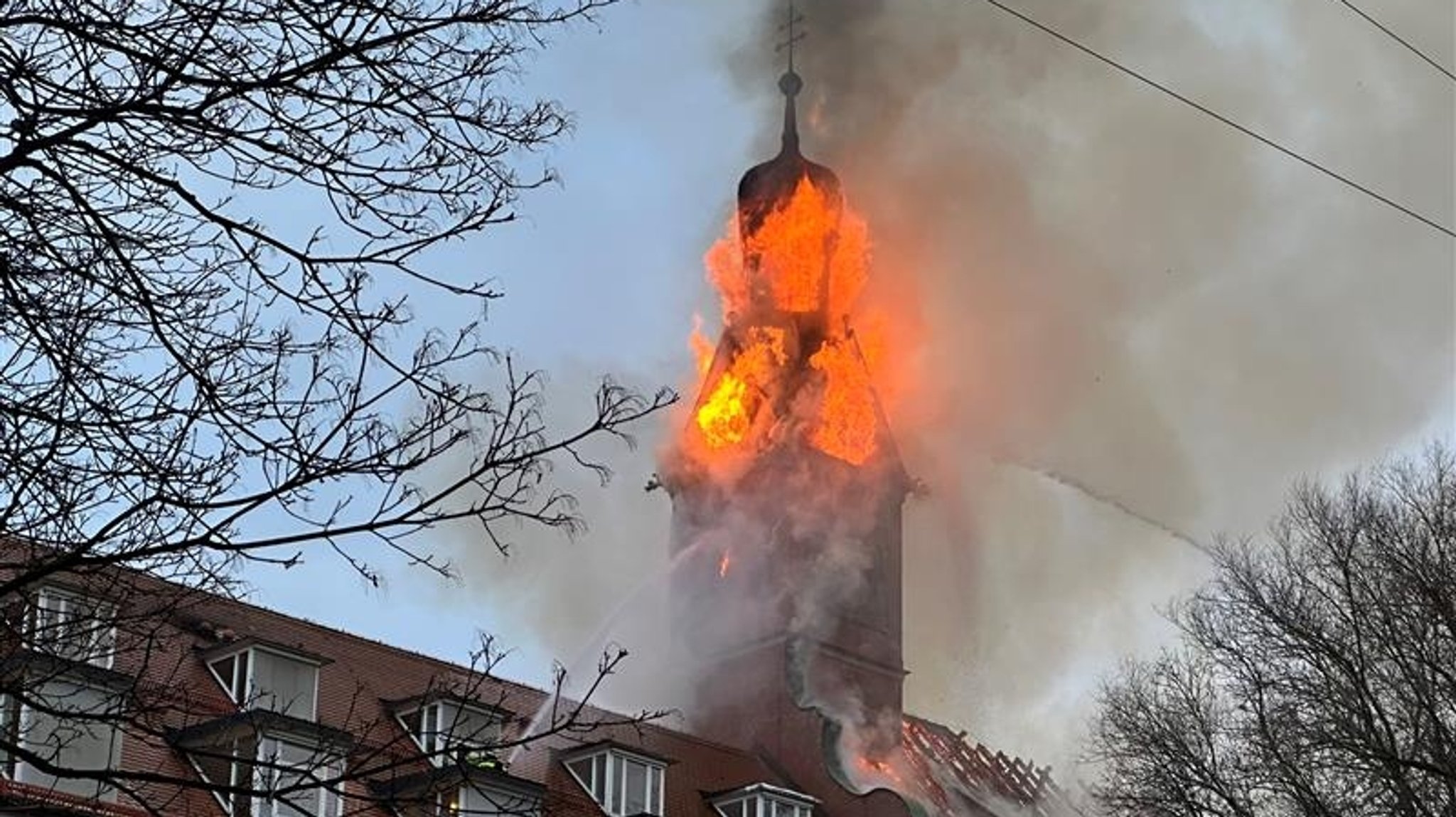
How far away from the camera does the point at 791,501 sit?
44906mm

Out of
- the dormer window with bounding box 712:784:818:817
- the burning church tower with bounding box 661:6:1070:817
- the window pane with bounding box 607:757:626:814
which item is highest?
the burning church tower with bounding box 661:6:1070:817

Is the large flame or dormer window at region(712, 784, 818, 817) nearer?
dormer window at region(712, 784, 818, 817)

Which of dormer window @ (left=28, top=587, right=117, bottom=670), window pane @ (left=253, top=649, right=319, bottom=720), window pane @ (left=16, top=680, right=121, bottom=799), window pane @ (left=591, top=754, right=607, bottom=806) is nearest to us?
window pane @ (left=16, top=680, right=121, bottom=799)

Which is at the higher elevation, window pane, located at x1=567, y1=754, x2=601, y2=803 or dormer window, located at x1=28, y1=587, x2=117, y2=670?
window pane, located at x1=567, y1=754, x2=601, y2=803

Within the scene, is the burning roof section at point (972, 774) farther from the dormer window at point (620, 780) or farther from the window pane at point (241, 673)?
the window pane at point (241, 673)

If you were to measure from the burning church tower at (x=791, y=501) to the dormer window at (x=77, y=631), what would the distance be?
104 ft

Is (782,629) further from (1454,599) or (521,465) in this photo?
(521,465)

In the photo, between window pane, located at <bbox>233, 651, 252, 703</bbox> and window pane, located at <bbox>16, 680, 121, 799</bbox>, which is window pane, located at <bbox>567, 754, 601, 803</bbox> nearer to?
window pane, located at <bbox>233, 651, 252, 703</bbox>

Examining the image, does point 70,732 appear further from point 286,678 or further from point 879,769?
point 879,769

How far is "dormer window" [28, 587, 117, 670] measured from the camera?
1073 centimetres

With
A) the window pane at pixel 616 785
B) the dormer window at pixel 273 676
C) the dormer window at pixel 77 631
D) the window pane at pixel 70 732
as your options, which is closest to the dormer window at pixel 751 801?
the window pane at pixel 616 785

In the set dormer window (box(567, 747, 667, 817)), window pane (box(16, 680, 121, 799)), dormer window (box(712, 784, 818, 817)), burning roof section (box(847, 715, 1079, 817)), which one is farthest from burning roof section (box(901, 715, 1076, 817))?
window pane (box(16, 680, 121, 799))

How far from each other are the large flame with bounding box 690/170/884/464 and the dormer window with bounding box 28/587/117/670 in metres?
33.9

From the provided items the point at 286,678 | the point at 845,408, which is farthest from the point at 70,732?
the point at 845,408
